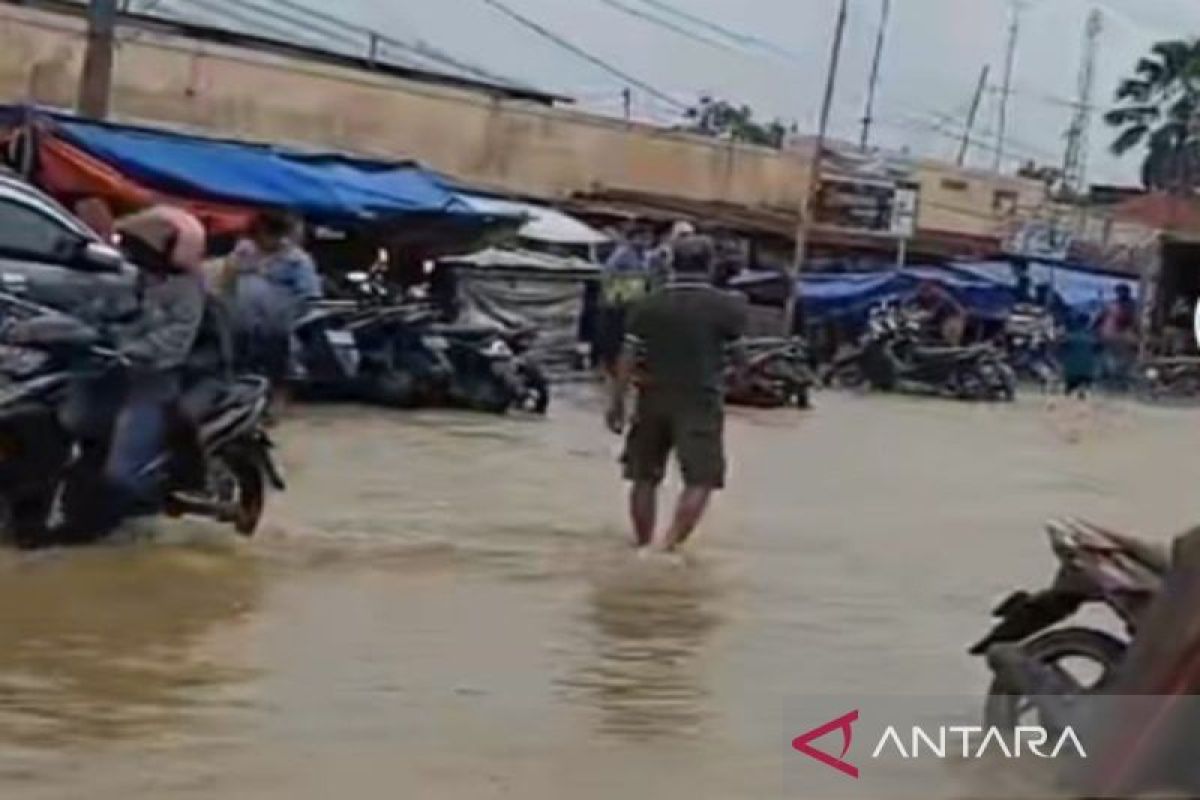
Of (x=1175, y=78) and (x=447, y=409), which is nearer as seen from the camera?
(x=447, y=409)

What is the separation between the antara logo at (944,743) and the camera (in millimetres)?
7152

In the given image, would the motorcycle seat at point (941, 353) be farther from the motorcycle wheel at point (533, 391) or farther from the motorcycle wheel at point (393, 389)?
the motorcycle wheel at point (393, 389)

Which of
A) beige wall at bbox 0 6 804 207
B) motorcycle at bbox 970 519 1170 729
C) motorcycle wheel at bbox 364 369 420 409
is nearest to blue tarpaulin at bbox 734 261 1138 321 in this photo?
beige wall at bbox 0 6 804 207

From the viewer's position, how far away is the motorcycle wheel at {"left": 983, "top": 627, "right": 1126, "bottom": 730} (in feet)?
24.6

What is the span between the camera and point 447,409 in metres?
22.5

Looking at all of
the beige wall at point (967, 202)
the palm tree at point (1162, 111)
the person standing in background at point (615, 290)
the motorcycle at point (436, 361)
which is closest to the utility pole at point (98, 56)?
the motorcycle at point (436, 361)

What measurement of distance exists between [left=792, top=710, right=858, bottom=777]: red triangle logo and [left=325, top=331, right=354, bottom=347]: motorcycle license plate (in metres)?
13.2

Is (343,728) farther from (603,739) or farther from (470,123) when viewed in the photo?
(470,123)

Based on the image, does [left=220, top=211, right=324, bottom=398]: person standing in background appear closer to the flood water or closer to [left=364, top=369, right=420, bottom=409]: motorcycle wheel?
the flood water

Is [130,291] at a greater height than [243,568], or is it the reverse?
[130,291]

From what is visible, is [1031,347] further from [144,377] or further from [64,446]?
[64,446]

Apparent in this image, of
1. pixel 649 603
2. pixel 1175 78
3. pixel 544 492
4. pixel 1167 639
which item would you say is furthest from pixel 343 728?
pixel 1175 78

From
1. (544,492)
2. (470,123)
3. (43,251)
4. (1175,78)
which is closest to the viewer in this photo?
(544,492)

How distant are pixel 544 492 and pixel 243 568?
484cm
